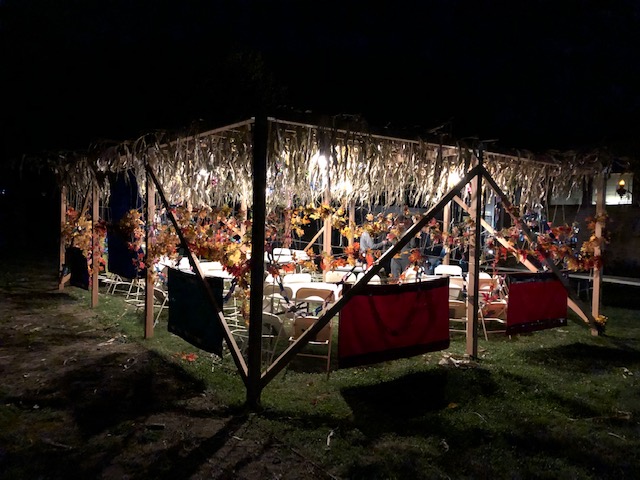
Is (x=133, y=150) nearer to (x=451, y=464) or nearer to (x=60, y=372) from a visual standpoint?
(x=60, y=372)

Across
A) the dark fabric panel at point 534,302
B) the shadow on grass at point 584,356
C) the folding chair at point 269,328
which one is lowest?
the shadow on grass at point 584,356

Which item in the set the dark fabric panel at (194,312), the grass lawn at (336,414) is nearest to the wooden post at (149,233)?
the grass lawn at (336,414)

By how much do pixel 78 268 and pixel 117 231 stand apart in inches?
86.2

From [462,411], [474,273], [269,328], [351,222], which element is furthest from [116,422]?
[351,222]

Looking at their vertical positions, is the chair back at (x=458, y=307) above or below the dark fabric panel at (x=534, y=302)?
below

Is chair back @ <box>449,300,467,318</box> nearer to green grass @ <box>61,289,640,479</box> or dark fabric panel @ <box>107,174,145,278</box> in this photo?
green grass @ <box>61,289,640,479</box>

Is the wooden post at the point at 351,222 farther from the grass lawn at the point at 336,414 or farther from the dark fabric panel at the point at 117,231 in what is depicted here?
the dark fabric panel at the point at 117,231

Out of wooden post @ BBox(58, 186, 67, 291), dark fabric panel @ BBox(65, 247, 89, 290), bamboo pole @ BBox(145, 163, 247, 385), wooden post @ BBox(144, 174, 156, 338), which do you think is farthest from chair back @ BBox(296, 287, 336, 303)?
wooden post @ BBox(58, 186, 67, 291)

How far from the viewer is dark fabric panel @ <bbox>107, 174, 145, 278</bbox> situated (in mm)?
7691

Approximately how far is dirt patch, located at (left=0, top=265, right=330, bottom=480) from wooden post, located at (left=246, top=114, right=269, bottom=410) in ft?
0.91

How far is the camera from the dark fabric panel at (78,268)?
8.89 metres

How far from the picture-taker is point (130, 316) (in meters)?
8.22

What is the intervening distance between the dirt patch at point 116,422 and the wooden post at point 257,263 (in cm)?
28

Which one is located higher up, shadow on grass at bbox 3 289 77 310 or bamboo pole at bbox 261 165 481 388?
bamboo pole at bbox 261 165 481 388
